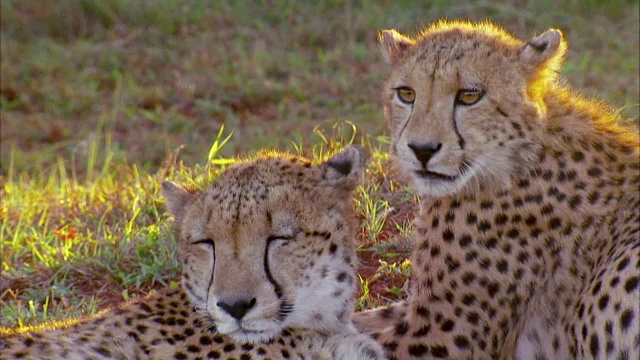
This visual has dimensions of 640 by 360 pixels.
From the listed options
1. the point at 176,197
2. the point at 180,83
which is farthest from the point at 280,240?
the point at 180,83

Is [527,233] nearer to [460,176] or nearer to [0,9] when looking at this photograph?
[460,176]

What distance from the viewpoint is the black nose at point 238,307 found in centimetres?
314

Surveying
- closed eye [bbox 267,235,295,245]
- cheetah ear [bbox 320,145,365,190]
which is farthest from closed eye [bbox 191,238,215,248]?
cheetah ear [bbox 320,145,365,190]

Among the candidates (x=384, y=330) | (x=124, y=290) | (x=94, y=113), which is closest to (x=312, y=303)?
(x=384, y=330)

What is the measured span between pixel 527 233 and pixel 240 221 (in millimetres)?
951

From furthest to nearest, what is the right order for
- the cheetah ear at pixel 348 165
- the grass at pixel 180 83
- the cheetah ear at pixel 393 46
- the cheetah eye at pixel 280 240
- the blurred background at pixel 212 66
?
1. the blurred background at pixel 212 66
2. the grass at pixel 180 83
3. the cheetah ear at pixel 393 46
4. the cheetah ear at pixel 348 165
5. the cheetah eye at pixel 280 240

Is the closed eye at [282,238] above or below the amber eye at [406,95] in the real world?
below

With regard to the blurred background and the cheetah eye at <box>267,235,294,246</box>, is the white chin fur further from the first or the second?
the blurred background

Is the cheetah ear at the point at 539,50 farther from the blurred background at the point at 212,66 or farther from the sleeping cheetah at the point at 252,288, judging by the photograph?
the blurred background at the point at 212,66

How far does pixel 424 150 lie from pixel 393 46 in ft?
1.95

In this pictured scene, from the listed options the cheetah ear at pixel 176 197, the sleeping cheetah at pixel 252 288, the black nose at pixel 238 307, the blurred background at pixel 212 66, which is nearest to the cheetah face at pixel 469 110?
the sleeping cheetah at pixel 252 288

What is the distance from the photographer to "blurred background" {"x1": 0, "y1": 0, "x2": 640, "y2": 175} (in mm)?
7535

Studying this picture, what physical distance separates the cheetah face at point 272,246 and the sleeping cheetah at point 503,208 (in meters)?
0.30

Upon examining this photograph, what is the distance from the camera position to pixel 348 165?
3.58m
